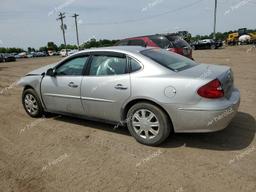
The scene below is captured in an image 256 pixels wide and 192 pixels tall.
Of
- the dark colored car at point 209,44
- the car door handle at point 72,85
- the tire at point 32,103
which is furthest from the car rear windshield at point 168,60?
the dark colored car at point 209,44

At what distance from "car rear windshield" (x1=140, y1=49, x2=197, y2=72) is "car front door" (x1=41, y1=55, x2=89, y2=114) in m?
1.17

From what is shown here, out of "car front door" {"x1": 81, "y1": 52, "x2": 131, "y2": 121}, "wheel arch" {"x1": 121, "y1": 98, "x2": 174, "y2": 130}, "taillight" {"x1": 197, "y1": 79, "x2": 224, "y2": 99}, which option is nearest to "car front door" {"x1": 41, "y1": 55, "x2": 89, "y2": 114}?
"car front door" {"x1": 81, "y1": 52, "x2": 131, "y2": 121}

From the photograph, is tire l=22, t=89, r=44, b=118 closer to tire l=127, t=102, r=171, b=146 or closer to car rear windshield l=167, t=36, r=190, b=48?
tire l=127, t=102, r=171, b=146

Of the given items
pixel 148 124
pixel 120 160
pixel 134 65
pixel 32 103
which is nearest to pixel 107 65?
pixel 134 65

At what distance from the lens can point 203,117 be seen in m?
3.62

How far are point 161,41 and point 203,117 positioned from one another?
6.20 metres

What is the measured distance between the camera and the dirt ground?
10.3ft

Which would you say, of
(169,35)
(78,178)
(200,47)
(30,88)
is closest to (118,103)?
(78,178)

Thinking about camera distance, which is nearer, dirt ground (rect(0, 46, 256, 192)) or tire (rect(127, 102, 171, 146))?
dirt ground (rect(0, 46, 256, 192))

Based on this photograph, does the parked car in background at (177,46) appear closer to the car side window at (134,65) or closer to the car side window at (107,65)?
the car side window at (107,65)

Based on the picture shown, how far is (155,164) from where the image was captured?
3566mm

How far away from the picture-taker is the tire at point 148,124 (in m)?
3.90

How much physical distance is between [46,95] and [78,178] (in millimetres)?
2464

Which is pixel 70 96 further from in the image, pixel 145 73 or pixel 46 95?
pixel 145 73
